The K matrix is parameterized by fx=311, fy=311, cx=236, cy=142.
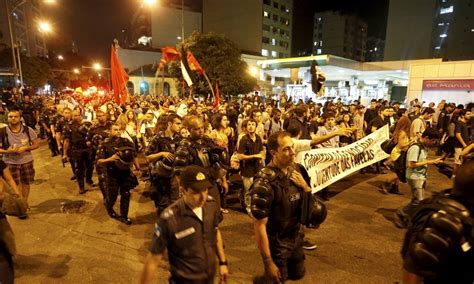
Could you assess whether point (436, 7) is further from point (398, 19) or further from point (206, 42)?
point (206, 42)

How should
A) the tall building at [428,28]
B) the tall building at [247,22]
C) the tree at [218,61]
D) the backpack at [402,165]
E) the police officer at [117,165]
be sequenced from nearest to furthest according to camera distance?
the police officer at [117,165]
the backpack at [402,165]
the tree at [218,61]
the tall building at [247,22]
the tall building at [428,28]

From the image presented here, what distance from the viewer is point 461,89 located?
59.4 ft

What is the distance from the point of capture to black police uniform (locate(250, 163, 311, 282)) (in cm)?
275

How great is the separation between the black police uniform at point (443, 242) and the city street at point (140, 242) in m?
2.46

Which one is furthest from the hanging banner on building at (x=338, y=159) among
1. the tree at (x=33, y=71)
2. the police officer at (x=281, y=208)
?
the tree at (x=33, y=71)

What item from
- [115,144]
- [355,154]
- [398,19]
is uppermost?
[398,19]

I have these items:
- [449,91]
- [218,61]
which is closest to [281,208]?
[449,91]

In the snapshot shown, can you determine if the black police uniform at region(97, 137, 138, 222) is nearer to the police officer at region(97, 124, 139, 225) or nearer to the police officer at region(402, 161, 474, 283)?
the police officer at region(97, 124, 139, 225)

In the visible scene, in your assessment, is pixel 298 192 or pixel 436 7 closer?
pixel 298 192

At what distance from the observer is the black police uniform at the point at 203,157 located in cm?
438

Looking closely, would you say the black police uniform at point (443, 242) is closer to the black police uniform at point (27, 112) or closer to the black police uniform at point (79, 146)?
the black police uniform at point (79, 146)

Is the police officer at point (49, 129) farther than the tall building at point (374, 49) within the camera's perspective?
No

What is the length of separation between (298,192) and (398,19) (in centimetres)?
8262

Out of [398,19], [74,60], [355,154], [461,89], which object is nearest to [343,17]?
[398,19]
